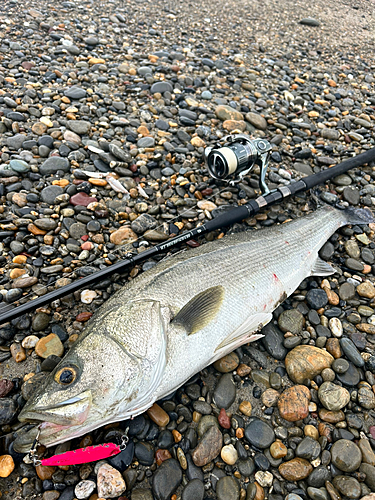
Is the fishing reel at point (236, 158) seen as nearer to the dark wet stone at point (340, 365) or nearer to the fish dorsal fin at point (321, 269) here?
the fish dorsal fin at point (321, 269)

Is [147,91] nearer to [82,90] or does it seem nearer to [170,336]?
[82,90]

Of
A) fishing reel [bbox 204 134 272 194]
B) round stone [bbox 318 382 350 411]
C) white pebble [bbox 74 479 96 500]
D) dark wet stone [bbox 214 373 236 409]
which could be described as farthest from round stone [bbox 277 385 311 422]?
fishing reel [bbox 204 134 272 194]

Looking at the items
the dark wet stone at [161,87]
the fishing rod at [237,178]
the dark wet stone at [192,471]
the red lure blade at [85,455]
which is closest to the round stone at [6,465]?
the red lure blade at [85,455]

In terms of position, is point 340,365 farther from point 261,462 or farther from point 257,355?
point 261,462

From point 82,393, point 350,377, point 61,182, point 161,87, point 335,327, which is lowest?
point 350,377

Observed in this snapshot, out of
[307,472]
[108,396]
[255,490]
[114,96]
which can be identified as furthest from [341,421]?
[114,96]

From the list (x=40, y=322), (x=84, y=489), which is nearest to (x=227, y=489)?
(x=84, y=489)
